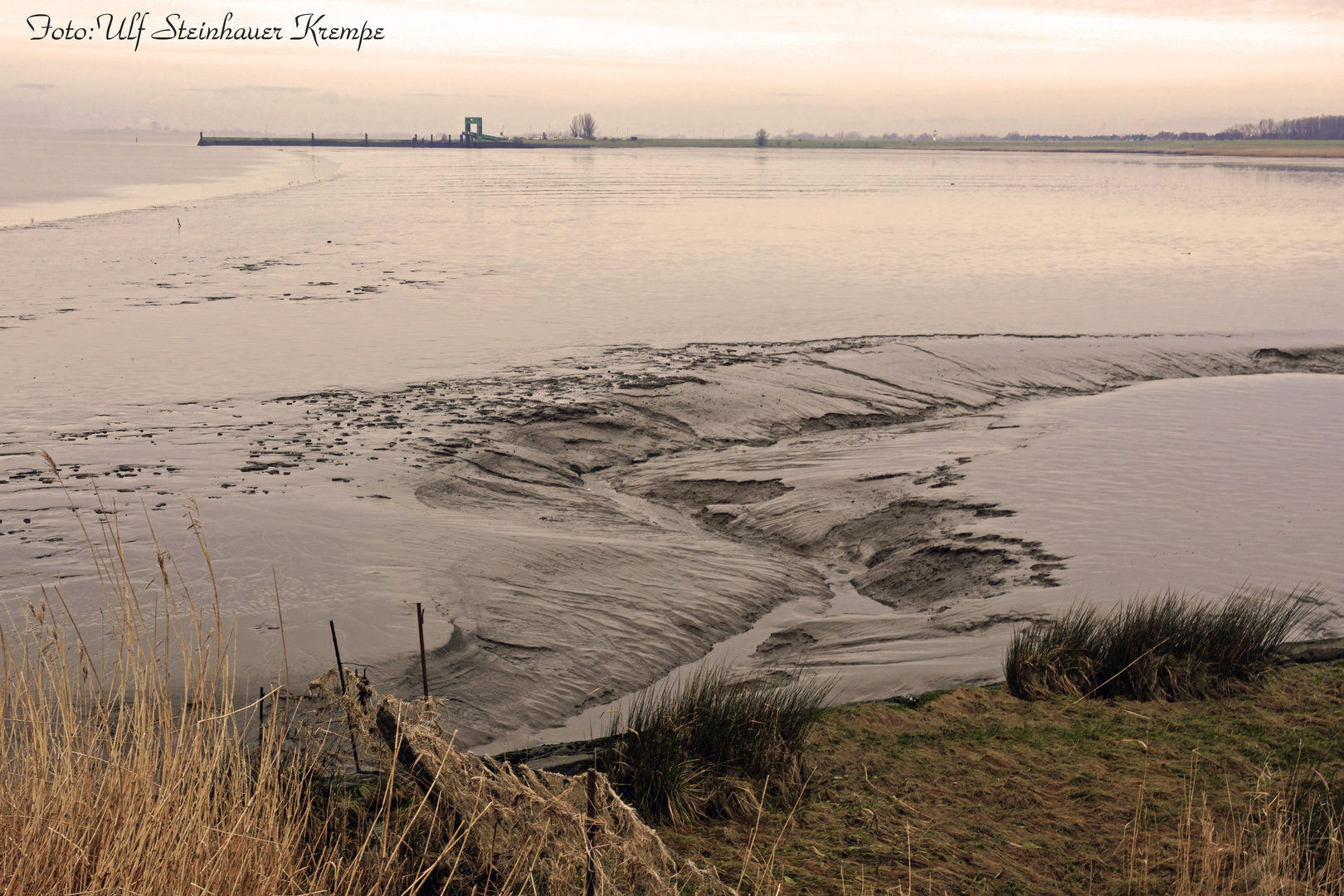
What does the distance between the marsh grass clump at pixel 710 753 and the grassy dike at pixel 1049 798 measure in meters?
0.14

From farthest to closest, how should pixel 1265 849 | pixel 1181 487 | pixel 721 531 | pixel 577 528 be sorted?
pixel 1181 487
pixel 721 531
pixel 577 528
pixel 1265 849

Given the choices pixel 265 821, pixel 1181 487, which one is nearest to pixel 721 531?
pixel 1181 487

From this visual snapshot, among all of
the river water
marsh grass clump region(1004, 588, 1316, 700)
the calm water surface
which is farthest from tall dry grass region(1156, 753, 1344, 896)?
the calm water surface

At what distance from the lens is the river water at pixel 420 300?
9656 millimetres

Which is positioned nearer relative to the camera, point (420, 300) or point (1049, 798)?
point (1049, 798)

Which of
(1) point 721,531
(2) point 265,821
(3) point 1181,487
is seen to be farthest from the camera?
(3) point 1181,487

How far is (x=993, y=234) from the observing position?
38.6 meters

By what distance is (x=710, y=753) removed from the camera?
541 centimetres

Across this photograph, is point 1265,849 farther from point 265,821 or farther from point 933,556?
point 933,556

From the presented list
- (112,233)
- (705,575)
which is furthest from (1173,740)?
(112,233)

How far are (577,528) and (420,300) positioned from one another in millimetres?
14416

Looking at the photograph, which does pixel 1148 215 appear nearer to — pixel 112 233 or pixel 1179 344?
pixel 1179 344

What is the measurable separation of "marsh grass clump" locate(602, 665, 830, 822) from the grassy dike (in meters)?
0.14

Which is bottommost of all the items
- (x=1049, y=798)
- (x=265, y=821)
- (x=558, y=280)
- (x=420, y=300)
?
(x=1049, y=798)
